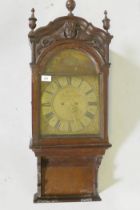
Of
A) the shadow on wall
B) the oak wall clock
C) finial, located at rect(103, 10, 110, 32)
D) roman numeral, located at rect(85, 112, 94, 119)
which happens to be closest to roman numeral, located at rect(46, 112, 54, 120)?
the oak wall clock

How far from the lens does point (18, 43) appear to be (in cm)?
127

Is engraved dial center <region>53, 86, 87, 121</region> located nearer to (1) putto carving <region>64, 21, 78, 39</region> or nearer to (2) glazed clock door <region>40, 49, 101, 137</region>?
(2) glazed clock door <region>40, 49, 101, 137</region>

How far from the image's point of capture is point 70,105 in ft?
3.95

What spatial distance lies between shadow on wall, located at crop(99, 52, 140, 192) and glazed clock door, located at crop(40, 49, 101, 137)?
0.38 ft

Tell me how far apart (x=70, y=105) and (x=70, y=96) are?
1.2 inches

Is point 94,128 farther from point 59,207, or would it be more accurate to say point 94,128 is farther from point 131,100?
point 59,207

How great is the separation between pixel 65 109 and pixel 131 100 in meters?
0.28

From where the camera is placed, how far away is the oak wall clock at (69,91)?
1.17 meters

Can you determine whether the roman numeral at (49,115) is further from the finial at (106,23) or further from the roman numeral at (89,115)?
the finial at (106,23)

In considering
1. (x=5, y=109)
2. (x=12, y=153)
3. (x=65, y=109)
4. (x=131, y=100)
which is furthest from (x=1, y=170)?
(x=131, y=100)

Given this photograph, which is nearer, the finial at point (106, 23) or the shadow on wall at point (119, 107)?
the finial at point (106, 23)

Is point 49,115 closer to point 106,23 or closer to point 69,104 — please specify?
point 69,104

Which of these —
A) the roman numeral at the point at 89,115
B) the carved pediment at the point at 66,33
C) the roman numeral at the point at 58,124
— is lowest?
the roman numeral at the point at 58,124

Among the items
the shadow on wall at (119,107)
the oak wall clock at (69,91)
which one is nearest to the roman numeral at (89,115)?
the oak wall clock at (69,91)
